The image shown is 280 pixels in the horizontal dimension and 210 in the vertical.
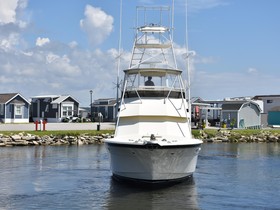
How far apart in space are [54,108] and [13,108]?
853cm

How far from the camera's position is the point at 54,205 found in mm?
19750

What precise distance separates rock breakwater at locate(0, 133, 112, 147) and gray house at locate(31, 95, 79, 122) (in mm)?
26296

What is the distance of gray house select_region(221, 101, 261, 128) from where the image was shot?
7362 cm

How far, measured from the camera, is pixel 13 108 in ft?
229

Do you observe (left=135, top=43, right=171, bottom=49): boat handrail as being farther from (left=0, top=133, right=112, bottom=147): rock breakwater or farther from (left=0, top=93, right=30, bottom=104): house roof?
(left=0, top=93, right=30, bottom=104): house roof

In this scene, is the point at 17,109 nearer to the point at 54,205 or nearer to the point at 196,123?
the point at 196,123

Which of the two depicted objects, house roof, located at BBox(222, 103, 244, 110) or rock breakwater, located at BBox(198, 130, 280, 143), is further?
house roof, located at BBox(222, 103, 244, 110)

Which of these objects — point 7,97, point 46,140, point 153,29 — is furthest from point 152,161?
point 7,97

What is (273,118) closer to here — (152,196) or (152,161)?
(152,161)

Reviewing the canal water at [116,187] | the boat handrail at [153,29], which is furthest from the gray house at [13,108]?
the boat handrail at [153,29]

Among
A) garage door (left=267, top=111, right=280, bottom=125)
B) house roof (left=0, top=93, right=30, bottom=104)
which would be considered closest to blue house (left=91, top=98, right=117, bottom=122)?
house roof (left=0, top=93, right=30, bottom=104)

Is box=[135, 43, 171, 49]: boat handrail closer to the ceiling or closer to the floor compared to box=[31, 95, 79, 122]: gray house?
closer to the ceiling

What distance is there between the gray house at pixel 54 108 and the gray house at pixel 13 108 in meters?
5.61

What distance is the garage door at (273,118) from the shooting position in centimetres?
8519
